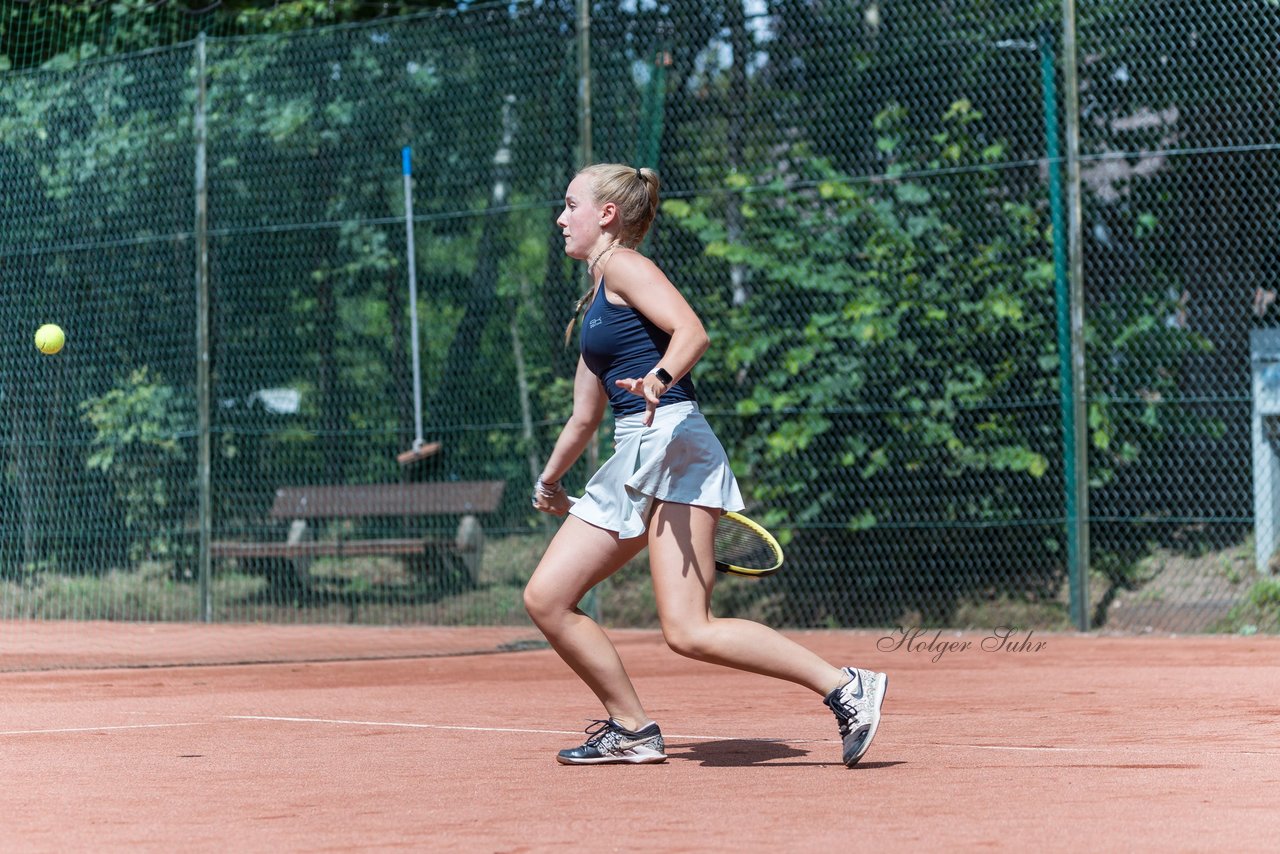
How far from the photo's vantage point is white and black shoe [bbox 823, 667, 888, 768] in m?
4.75

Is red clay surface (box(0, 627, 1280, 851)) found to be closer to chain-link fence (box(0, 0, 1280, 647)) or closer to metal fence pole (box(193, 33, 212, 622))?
chain-link fence (box(0, 0, 1280, 647))

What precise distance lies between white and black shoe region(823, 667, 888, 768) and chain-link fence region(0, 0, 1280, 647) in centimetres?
564

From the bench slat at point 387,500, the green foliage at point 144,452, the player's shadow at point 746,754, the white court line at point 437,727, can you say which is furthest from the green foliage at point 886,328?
the player's shadow at point 746,754

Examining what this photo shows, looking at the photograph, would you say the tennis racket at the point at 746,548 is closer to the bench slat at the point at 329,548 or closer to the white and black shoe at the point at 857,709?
the white and black shoe at the point at 857,709

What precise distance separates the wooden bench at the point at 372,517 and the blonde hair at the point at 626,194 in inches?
242

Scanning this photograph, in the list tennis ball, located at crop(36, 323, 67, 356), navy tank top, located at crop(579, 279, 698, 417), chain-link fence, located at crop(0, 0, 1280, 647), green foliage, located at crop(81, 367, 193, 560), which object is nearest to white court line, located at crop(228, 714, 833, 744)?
navy tank top, located at crop(579, 279, 698, 417)

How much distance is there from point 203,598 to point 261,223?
2533 millimetres

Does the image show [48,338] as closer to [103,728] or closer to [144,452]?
[144,452]

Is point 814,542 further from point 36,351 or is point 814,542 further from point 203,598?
point 36,351

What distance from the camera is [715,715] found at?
6.61 m

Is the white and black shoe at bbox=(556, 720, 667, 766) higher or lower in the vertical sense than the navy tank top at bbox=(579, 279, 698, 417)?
lower

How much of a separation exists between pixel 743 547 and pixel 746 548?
0.22 m

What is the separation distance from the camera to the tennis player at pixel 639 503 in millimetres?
4809

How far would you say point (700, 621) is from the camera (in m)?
4.82
